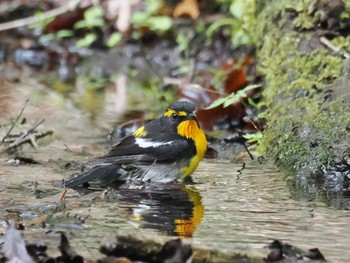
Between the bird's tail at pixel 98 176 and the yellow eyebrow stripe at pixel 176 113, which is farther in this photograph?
the yellow eyebrow stripe at pixel 176 113

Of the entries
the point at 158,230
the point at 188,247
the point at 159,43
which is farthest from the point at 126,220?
the point at 159,43

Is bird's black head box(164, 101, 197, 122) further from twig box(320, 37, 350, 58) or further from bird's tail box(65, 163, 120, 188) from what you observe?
twig box(320, 37, 350, 58)

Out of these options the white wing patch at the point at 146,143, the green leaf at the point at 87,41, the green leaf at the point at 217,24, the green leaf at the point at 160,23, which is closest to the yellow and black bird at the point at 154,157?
the white wing patch at the point at 146,143

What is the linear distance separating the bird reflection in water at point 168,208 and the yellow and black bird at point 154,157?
27 cm

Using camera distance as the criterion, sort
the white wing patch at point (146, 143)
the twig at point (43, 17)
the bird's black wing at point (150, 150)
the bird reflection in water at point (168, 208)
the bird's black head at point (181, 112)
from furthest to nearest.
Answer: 1. the twig at point (43, 17)
2. the bird's black head at point (181, 112)
3. the white wing patch at point (146, 143)
4. the bird's black wing at point (150, 150)
5. the bird reflection in water at point (168, 208)

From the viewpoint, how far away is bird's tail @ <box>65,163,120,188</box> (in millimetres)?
4801

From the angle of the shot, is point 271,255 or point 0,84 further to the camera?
point 0,84

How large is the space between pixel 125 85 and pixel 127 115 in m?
2.97

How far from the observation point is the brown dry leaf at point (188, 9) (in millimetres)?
13695

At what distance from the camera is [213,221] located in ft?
12.8

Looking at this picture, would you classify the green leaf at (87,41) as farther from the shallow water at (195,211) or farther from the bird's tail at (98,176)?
the bird's tail at (98,176)

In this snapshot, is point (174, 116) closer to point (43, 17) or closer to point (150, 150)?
point (150, 150)

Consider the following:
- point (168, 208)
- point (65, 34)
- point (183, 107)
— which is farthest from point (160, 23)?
point (168, 208)

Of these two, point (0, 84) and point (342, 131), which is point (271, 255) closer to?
point (342, 131)
